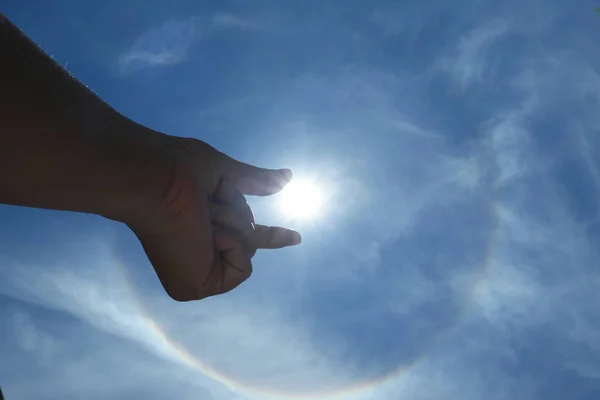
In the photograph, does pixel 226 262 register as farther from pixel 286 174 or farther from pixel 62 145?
pixel 62 145

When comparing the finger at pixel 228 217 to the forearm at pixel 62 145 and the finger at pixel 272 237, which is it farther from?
the forearm at pixel 62 145

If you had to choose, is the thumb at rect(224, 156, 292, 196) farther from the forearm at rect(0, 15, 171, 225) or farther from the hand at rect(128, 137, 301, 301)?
the forearm at rect(0, 15, 171, 225)

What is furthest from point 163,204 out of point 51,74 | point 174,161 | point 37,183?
point 51,74

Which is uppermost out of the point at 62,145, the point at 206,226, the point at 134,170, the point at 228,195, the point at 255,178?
the point at 255,178

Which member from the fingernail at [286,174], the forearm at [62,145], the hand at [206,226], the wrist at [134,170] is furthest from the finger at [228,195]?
the forearm at [62,145]

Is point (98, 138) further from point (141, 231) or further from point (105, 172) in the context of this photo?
point (141, 231)

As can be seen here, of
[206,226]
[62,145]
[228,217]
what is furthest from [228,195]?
[62,145]
